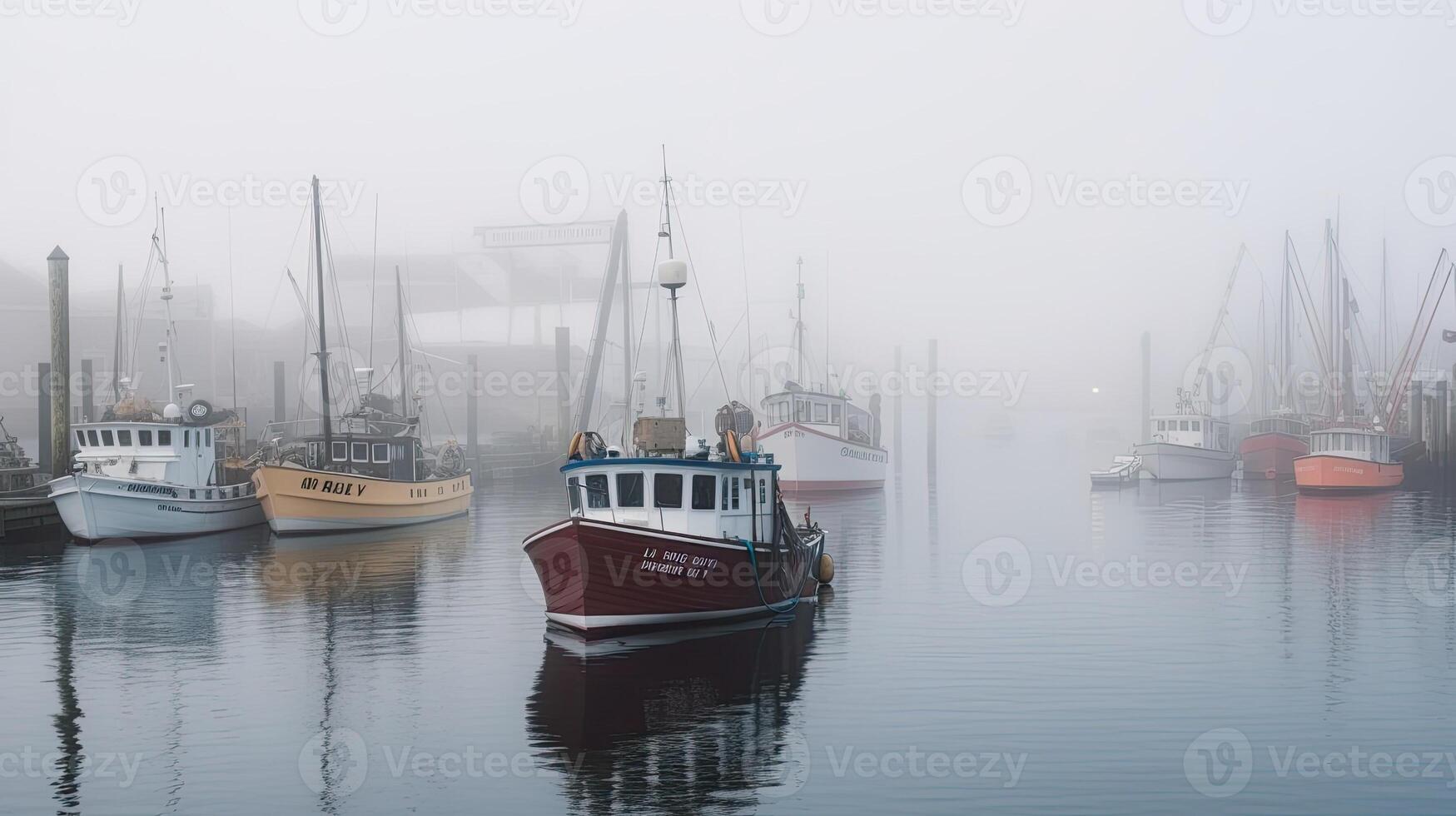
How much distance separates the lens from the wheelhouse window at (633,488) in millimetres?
23156

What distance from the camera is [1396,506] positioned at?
61.4 meters

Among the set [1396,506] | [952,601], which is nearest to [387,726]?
[952,601]

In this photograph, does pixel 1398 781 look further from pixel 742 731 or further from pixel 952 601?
pixel 952 601

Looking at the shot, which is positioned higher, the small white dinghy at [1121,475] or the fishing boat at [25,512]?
the fishing boat at [25,512]

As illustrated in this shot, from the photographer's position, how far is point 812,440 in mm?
70750

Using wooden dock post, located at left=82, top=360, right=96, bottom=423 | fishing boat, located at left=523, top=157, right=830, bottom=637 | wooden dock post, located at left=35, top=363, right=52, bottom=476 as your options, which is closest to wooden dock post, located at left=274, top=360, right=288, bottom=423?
wooden dock post, located at left=82, top=360, right=96, bottom=423

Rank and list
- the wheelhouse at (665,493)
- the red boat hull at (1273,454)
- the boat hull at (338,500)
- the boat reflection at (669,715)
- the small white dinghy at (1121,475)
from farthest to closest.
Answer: the red boat hull at (1273,454) → the small white dinghy at (1121,475) → the boat hull at (338,500) → the wheelhouse at (665,493) → the boat reflection at (669,715)

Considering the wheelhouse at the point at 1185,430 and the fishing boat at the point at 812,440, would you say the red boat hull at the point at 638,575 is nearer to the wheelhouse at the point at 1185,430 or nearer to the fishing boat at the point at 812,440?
the fishing boat at the point at 812,440

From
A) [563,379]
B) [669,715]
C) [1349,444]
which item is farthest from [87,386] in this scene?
[1349,444]

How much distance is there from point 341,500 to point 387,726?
30.2 m

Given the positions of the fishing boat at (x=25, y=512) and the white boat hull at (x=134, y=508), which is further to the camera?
the fishing boat at (x=25, y=512)

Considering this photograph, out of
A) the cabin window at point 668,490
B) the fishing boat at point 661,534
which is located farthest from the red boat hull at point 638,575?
the cabin window at point 668,490

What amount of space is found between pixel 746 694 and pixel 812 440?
51.9m

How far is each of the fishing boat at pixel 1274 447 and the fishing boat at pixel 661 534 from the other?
74124 millimetres
